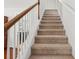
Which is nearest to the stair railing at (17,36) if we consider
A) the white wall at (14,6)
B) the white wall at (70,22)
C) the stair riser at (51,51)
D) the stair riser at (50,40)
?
the stair riser at (51,51)

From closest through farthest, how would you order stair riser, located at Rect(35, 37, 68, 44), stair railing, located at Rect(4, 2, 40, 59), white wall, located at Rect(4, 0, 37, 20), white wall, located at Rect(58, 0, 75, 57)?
stair railing, located at Rect(4, 2, 40, 59) < white wall, located at Rect(58, 0, 75, 57) < stair riser, located at Rect(35, 37, 68, 44) < white wall, located at Rect(4, 0, 37, 20)

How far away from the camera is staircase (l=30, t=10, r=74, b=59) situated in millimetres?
3867

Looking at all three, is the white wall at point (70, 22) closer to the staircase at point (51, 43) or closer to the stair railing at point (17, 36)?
the staircase at point (51, 43)

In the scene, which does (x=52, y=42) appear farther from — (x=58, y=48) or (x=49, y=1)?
(x=49, y=1)

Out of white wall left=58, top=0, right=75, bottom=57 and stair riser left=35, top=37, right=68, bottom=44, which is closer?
white wall left=58, top=0, right=75, bottom=57

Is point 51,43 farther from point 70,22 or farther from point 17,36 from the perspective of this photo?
point 17,36

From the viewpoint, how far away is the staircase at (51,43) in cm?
387

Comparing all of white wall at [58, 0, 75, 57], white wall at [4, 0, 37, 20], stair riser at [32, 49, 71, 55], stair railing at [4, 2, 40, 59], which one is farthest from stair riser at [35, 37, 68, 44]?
white wall at [4, 0, 37, 20]

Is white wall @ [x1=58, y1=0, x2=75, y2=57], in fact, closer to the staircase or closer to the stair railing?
the staircase

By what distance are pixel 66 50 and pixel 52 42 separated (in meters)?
0.63

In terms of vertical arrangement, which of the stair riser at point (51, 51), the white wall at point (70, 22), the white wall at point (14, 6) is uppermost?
the white wall at point (14, 6)

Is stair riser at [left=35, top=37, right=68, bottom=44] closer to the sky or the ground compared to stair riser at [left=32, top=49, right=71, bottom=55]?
closer to the sky

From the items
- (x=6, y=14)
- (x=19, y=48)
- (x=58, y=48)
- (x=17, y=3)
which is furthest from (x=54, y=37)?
(x=6, y=14)

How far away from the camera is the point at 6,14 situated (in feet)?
26.3
